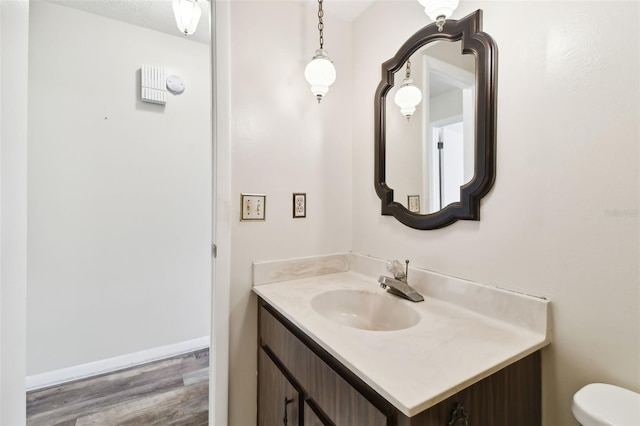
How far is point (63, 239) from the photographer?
179cm

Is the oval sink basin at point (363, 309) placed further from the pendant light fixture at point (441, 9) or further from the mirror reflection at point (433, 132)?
the pendant light fixture at point (441, 9)

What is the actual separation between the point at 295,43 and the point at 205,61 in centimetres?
121

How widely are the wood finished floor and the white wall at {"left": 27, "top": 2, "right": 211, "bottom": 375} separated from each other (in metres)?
0.18

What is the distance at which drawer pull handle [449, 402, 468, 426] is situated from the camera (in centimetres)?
62

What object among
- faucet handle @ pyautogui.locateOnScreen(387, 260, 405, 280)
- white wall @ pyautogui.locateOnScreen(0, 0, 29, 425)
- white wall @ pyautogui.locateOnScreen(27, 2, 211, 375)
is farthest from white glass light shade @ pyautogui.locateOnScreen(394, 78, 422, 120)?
white wall @ pyautogui.locateOnScreen(27, 2, 211, 375)

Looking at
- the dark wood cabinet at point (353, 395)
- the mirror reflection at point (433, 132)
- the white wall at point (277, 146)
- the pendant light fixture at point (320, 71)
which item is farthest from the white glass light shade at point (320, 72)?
the dark wood cabinet at point (353, 395)

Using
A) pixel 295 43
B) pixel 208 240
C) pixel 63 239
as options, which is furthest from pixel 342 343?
pixel 63 239

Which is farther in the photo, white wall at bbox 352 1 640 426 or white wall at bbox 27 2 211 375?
white wall at bbox 27 2 211 375

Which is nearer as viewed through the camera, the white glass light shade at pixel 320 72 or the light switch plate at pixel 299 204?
the white glass light shade at pixel 320 72

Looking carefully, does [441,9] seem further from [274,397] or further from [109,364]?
[109,364]

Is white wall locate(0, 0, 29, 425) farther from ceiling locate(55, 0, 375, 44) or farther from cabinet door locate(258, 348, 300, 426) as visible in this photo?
ceiling locate(55, 0, 375, 44)

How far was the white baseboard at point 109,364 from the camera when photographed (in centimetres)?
175

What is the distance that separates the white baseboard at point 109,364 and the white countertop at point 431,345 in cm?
159

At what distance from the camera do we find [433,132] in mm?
1155
